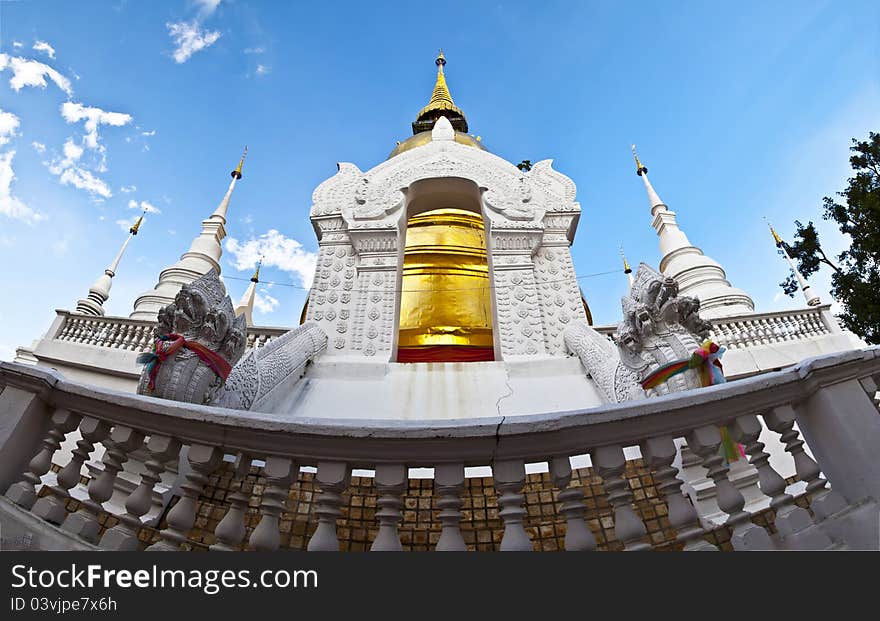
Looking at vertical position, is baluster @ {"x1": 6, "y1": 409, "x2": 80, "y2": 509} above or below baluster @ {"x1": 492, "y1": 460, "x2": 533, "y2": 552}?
above

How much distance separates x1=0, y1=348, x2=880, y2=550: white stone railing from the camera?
1.60 metres

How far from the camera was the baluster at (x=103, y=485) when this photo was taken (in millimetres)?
1809

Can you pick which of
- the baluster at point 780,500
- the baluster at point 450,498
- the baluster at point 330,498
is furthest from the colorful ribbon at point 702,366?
the baluster at point 330,498

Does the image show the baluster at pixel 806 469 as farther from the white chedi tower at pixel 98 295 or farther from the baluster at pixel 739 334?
the white chedi tower at pixel 98 295

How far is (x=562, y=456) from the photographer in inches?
66.4

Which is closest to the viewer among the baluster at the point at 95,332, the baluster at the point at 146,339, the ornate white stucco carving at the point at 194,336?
the ornate white stucco carving at the point at 194,336

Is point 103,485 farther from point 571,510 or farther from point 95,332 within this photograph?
point 95,332

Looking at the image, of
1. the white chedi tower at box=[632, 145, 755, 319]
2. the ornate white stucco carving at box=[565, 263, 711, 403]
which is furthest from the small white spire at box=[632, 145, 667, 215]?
the ornate white stucco carving at box=[565, 263, 711, 403]

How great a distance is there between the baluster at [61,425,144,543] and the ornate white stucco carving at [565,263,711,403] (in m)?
3.02

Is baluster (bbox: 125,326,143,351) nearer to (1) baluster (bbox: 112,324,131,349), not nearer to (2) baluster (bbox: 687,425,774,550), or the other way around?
(1) baluster (bbox: 112,324,131,349)

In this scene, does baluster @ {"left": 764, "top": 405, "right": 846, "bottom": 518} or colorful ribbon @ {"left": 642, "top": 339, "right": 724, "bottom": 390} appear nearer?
baluster @ {"left": 764, "top": 405, "right": 846, "bottom": 518}

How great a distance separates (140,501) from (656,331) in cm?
323

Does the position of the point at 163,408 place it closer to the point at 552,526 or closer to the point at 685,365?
the point at 552,526

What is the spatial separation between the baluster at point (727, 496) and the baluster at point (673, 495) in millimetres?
92
